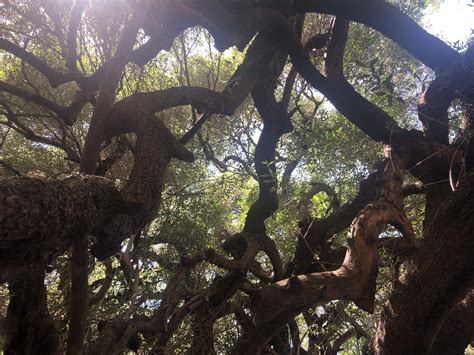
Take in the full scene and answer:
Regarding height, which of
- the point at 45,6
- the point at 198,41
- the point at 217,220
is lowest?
the point at 217,220

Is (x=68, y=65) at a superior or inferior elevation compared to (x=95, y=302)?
superior

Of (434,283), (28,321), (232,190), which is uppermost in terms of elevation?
(232,190)

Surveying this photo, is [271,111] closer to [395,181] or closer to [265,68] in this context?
[265,68]

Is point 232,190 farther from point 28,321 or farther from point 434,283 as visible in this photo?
point 434,283

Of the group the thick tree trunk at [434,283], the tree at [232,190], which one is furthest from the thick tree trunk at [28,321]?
the thick tree trunk at [434,283]

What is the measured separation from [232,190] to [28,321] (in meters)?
4.77

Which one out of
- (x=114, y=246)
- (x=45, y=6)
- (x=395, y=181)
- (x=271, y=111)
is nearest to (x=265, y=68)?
(x=271, y=111)

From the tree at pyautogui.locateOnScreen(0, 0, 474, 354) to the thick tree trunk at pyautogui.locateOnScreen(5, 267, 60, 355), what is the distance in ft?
0.07

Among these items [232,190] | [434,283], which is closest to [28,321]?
[434,283]

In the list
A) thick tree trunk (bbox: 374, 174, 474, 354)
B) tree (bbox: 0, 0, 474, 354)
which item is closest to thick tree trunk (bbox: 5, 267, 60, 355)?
tree (bbox: 0, 0, 474, 354)

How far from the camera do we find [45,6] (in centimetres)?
666

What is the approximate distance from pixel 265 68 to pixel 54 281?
511 centimetres

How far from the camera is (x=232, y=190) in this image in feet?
27.2

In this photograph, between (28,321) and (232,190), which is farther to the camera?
(232,190)
